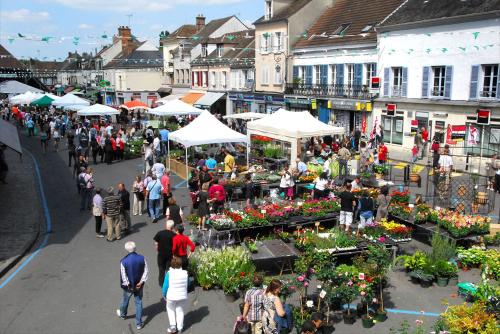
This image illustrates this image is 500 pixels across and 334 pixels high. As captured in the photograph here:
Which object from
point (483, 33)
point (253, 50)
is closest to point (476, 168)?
point (483, 33)

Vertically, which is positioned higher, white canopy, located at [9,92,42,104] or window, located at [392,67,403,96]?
window, located at [392,67,403,96]

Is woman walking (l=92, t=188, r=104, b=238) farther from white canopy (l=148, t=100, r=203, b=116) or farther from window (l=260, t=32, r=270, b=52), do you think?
window (l=260, t=32, r=270, b=52)

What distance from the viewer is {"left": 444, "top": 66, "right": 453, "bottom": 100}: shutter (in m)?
25.0

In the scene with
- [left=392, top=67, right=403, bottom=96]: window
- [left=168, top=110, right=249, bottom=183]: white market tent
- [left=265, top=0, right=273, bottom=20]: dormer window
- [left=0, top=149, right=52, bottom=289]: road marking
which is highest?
[left=265, top=0, right=273, bottom=20]: dormer window

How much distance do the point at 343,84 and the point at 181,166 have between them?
15.5m

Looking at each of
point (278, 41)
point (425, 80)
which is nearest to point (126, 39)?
point (278, 41)

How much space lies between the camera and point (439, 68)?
1021 inches

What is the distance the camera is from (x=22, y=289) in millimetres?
10242

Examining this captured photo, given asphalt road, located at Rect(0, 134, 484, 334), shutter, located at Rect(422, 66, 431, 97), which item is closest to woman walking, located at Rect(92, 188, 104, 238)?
asphalt road, located at Rect(0, 134, 484, 334)

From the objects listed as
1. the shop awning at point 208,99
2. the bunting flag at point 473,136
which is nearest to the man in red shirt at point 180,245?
the bunting flag at point 473,136

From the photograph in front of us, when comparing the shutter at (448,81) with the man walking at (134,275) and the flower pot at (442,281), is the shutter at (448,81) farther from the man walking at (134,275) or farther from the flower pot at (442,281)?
the man walking at (134,275)

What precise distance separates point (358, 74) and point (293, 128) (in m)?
14.1

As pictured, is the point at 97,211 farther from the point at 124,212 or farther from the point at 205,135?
the point at 205,135

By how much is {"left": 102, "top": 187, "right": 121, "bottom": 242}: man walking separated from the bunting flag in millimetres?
17918
